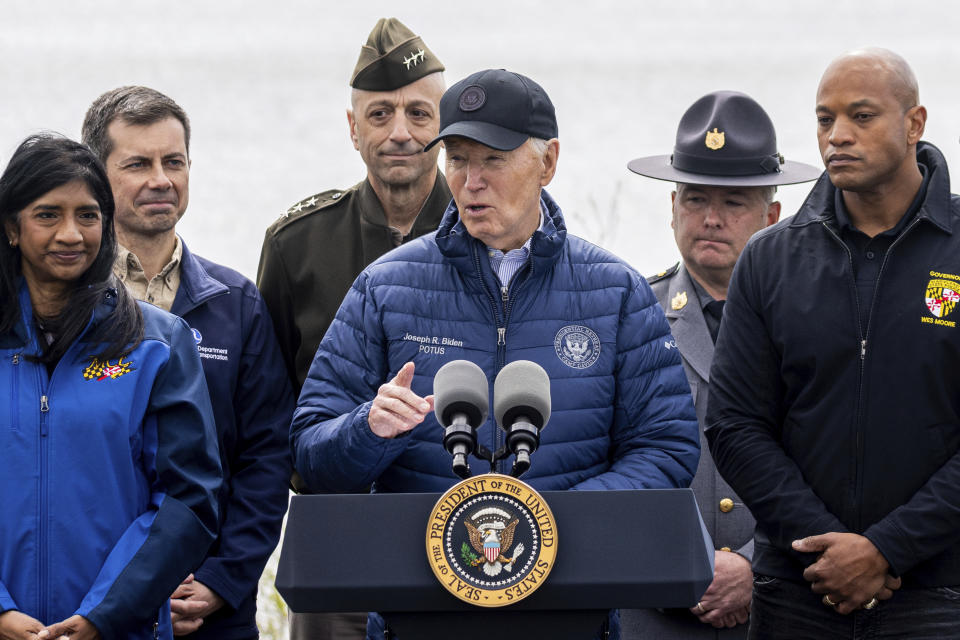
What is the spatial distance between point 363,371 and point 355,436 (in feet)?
1.21

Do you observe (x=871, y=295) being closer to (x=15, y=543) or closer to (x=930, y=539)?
(x=930, y=539)

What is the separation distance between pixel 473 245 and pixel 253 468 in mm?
1002

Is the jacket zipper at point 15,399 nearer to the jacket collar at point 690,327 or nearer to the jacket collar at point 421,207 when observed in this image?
the jacket collar at point 421,207

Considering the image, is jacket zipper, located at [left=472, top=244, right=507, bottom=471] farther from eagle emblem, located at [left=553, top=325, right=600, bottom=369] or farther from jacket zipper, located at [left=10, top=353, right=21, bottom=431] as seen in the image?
jacket zipper, located at [left=10, top=353, right=21, bottom=431]

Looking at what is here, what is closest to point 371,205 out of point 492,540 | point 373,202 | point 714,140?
point 373,202

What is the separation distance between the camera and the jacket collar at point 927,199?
113 inches

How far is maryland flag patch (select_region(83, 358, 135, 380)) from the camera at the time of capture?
276 cm

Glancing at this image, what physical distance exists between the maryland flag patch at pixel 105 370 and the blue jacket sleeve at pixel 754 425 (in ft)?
4.41

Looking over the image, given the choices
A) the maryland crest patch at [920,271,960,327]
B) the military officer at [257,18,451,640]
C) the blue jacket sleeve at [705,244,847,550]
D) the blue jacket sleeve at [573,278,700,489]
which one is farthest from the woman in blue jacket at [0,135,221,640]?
the maryland crest patch at [920,271,960,327]

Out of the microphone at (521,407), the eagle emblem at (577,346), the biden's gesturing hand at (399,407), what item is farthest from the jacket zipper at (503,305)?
the microphone at (521,407)

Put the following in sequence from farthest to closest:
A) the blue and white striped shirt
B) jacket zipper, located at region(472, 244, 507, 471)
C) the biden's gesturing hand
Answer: the blue and white striped shirt → jacket zipper, located at region(472, 244, 507, 471) → the biden's gesturing hand

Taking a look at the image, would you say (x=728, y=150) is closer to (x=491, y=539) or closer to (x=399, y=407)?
(x=399, y=407)

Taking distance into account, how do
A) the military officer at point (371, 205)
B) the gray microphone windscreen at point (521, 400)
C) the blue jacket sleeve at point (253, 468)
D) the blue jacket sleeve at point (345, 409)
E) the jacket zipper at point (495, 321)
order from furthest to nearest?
the military officer at point (371, 205)
the blue jacket sleeve at point (253, 468)
the jacket zipper at point (495, 321)
the blue jacket sleeve at point (345, 409)
the gray microphone windscreen at point (521, 400)

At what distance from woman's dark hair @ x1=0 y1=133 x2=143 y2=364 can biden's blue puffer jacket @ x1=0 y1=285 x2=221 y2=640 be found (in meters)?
0.03
